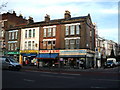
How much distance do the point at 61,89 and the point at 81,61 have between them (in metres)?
23.4

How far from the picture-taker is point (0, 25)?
46.9 m

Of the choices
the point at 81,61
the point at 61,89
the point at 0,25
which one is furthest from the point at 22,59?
the point at 61,89

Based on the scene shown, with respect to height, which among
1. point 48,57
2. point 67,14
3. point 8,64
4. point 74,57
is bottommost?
point 8,64

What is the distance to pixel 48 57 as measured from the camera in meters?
36.7

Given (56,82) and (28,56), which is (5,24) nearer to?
(28,56)

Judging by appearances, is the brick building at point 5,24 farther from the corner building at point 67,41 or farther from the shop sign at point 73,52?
the shop sign at point 73,52

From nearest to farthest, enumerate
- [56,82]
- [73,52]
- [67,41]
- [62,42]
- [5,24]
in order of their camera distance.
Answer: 1. [56,82]
2. [73,52]
3. [67,41]
4. [62,42]
5. [5,24]

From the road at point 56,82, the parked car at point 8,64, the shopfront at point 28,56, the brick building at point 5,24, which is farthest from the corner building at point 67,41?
the road at point 56,82

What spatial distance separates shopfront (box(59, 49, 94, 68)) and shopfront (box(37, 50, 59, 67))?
138 cm

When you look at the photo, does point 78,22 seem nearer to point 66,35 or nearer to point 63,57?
point 66,35

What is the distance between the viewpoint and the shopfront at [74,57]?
33250 mm

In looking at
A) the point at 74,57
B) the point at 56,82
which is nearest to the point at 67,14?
the point at 74,57

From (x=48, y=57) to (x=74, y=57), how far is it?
584cm

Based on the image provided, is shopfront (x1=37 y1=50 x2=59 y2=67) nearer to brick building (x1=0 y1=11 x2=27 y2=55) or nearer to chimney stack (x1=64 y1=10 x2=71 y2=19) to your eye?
chimney stack (x1=64 y1=10 x2=71 y2=19)
